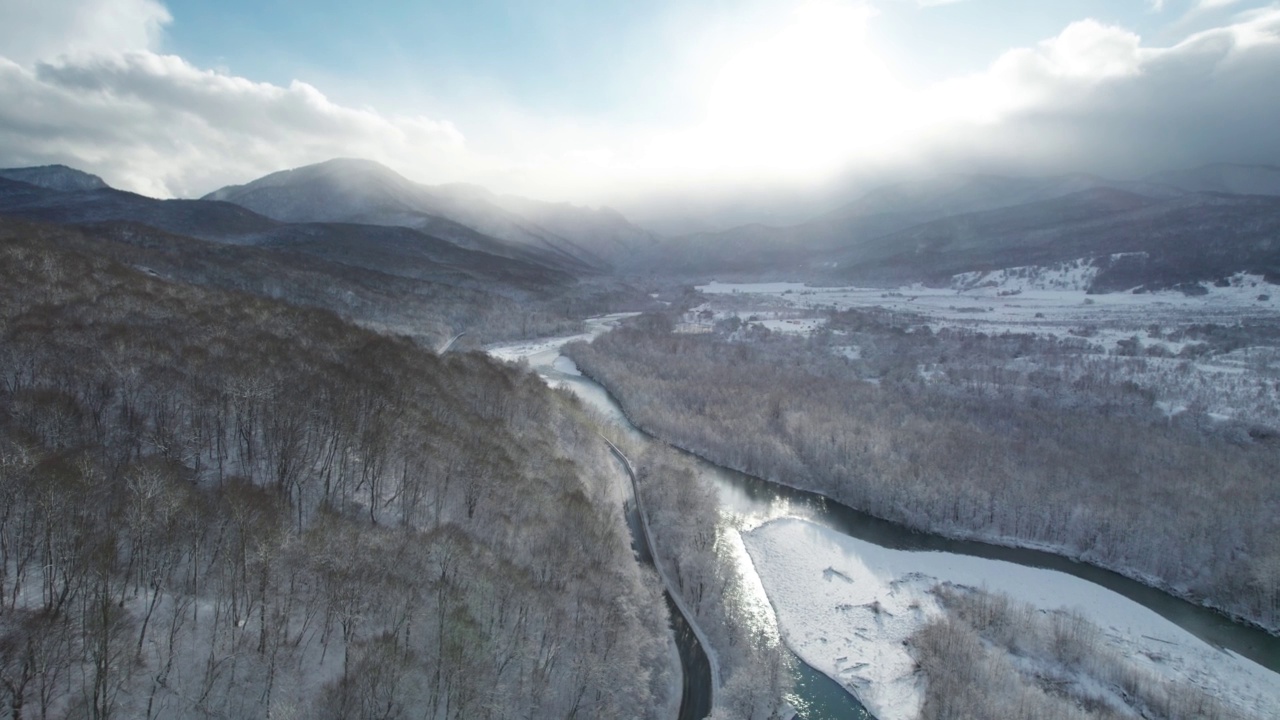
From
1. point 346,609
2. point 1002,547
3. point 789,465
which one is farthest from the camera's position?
point 789,465

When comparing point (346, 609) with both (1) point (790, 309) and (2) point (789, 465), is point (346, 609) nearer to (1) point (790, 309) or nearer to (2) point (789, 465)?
(2) point (789, 465)

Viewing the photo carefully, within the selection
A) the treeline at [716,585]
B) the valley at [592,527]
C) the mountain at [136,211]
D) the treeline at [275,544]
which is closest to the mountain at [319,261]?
the mountain at [136,211]

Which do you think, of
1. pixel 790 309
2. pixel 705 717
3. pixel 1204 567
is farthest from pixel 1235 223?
pixel 705 717

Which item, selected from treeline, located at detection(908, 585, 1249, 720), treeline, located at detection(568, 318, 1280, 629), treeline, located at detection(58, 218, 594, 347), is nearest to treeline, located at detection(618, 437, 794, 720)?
treeline, located at detection(908, 585, 1249, 720)

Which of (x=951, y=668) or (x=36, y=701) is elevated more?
(x=36, y=701)

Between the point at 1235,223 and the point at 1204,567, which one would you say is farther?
the point at 1235,223

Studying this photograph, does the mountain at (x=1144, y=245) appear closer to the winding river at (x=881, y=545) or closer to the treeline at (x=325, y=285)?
the winding river at (x=881, y=545)
